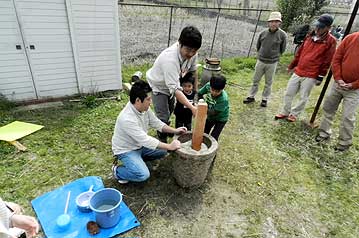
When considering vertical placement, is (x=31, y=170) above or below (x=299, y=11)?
below

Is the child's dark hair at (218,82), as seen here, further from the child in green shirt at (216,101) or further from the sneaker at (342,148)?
the sneaker at (342,148)

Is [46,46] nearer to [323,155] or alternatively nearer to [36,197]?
[36,197]

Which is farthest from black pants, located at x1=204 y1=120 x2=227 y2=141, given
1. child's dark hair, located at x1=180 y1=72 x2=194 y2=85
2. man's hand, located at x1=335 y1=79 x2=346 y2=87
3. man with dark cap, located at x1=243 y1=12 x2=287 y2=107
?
man with dark cap, located at x1=243 y1=12 x2=287 y2=107

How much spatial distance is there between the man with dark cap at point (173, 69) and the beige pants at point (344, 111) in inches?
97.6

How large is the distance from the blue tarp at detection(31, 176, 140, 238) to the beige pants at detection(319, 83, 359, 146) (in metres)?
3.61

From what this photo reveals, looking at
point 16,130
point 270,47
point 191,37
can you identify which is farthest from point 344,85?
point 16,130

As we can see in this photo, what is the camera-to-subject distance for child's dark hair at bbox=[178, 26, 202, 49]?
97.4 inches

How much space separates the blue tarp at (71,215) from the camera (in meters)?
2.40

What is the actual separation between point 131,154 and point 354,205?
2.84m

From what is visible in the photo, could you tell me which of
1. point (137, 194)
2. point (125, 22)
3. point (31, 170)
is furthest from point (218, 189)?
point (125, 22)

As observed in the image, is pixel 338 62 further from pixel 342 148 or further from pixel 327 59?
pixel 342 148

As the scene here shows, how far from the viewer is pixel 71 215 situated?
8.44 feet

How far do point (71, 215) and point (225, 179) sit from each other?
1.90 meters

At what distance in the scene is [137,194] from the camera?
2.93 m
